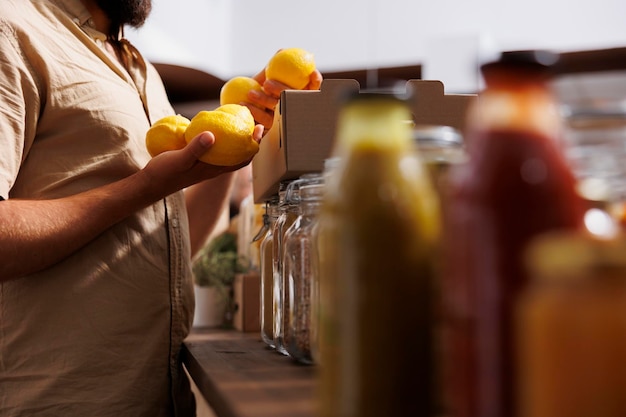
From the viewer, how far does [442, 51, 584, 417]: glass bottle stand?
33 cm

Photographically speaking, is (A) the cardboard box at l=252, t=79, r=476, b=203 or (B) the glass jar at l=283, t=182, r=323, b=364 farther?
(A) the cardboard box at l=252, t=79, r=476, b=203

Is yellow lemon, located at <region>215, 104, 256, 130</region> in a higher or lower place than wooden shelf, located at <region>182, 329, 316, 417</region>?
higher

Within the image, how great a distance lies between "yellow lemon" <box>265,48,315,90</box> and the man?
0.03 m

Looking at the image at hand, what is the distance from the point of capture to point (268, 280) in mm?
1141

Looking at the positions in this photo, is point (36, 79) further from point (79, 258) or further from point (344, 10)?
point (344, 10)

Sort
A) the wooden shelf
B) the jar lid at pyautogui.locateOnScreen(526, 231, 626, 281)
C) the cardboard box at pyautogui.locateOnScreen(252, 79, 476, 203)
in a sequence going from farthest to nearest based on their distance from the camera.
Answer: the cardboard box at pyautogui.locateOnScreen(252, 79, 476, 203)
the wooden shelf
the jar lid at pyautogui.locateOnScreen(526, 231, 626, 281)

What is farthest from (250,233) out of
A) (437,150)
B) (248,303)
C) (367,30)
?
(367,30)

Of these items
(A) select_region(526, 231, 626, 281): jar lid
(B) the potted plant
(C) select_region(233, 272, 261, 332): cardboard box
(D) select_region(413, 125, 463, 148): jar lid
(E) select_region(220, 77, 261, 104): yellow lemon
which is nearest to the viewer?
(A) select_region(526, 231, 626, 281): jar lid

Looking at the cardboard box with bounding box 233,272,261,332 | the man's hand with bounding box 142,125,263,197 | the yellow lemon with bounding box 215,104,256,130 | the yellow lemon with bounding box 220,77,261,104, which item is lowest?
the cardboard box with bounding box 233,272,261,332

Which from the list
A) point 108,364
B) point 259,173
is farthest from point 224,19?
point 108,364

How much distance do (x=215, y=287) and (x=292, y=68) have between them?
79 centimetres

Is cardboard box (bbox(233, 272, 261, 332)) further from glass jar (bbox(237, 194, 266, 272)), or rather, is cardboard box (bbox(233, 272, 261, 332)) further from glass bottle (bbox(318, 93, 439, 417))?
glass bottle (bbox(318, 93, 439, 417))

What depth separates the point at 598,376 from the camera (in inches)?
11.8

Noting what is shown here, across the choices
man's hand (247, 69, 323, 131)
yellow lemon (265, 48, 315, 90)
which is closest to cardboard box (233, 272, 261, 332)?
man's hand (247, 69, 323, 131)
